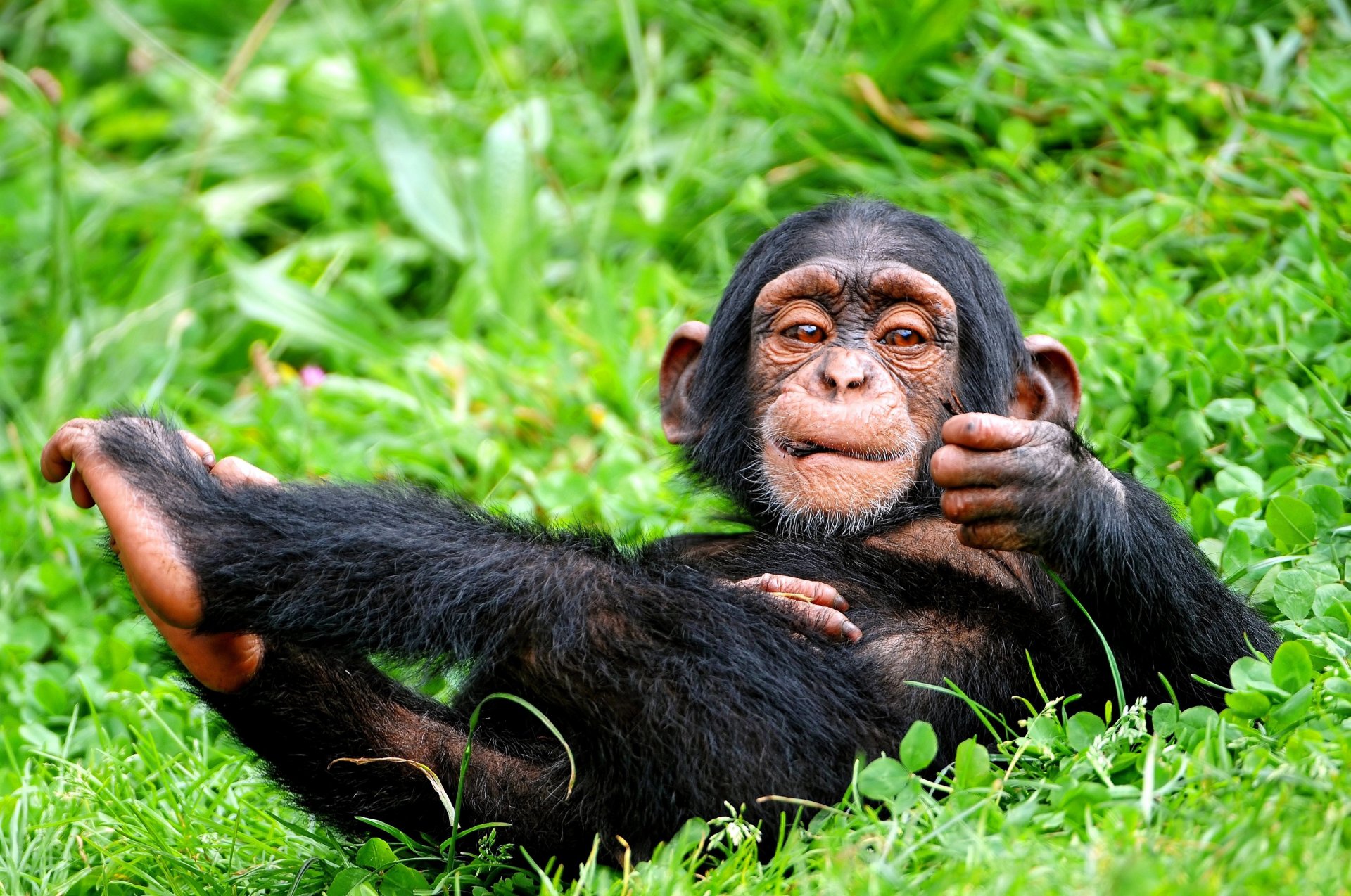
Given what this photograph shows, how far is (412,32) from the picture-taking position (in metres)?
8.62

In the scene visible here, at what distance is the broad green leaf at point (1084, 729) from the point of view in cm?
311

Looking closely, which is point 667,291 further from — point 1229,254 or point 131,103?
point 131,103

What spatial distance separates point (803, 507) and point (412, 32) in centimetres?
579

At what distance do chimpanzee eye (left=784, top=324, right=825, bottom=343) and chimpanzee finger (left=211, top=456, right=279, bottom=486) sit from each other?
1.49 m

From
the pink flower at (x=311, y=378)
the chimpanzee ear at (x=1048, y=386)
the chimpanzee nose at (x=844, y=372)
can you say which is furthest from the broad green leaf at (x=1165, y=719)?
the pink flower at (x=311, y=378)

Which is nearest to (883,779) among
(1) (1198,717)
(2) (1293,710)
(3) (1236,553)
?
(1) (1198,717)

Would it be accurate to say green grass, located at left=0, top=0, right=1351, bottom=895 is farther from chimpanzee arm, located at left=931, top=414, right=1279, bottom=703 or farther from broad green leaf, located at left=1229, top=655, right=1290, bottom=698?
chimpanzee arm, located at left=931, top=414, right=1279, bottom=703

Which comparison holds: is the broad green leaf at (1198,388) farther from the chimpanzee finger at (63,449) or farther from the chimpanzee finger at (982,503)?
the chimpanzee finger at (63,449)

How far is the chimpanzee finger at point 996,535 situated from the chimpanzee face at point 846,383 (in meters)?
0.53

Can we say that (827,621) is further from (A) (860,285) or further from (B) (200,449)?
(B) (200,449)

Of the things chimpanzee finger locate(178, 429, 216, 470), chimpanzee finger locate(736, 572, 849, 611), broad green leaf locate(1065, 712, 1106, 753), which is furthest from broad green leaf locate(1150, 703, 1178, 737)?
chimpanzee finger locate(178, 429, 216, 470)

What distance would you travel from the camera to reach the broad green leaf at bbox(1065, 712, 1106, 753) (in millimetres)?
3111

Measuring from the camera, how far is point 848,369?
3811 mm

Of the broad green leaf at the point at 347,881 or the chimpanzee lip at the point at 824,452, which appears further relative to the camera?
the chimpanzee lip at the point at 824,452
